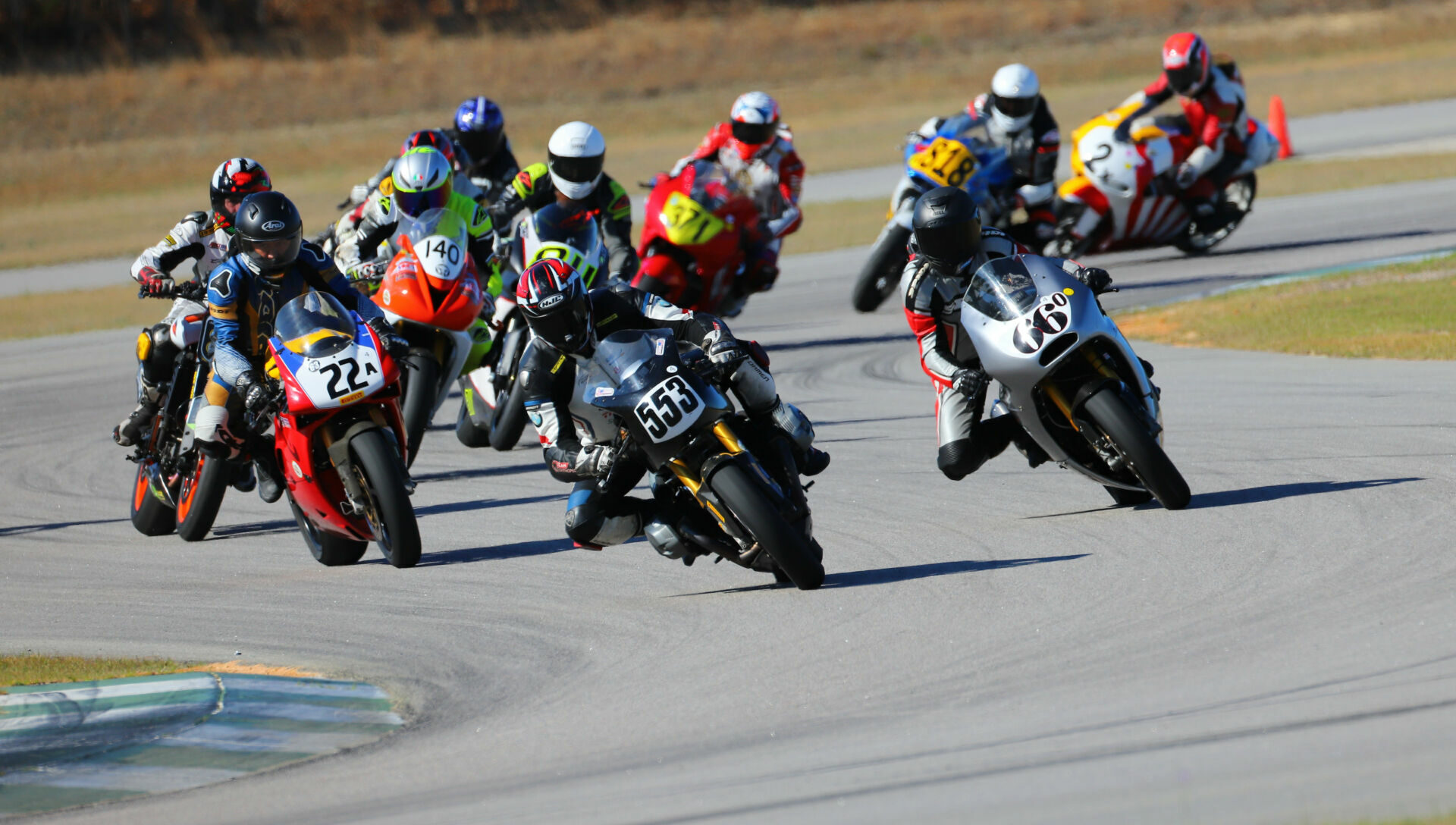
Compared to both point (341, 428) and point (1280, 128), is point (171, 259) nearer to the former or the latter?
point (341, 428)

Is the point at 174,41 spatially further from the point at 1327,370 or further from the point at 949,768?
the point at 949,768

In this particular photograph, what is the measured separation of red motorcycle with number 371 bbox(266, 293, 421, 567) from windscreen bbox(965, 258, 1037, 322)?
A: 2682 mm

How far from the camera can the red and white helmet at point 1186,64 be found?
59.4 feet

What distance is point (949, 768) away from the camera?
511 centimetres

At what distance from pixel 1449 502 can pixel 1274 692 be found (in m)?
2.89

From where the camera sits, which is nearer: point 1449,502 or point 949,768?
point 949,768

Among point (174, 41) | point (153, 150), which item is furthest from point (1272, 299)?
point (174, 41)

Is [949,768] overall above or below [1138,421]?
above

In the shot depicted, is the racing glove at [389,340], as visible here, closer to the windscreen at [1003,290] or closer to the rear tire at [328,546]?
the rear tire at [328,546]

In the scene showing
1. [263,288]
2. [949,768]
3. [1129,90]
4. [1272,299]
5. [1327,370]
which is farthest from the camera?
[1129,90]

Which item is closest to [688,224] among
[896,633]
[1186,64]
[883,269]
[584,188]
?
[584,188]

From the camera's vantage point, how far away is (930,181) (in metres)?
15.7

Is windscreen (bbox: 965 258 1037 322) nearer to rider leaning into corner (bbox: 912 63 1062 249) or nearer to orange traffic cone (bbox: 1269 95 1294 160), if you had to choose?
rider leaning into corner (bbox: 912 63 1062 249)

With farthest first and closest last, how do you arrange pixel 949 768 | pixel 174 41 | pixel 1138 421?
pixel 174 41, pixel 1138 421, pixel 949 768
